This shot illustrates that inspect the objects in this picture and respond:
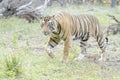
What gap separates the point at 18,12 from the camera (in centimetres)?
1428

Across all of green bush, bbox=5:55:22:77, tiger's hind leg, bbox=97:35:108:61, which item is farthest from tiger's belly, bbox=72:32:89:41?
green bush, bbox=5:55:22:77

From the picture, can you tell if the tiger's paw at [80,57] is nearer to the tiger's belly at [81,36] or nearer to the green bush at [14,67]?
the tiger's belly at [81,36]

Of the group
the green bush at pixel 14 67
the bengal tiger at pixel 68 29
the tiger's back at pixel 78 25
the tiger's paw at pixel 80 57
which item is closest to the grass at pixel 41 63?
the green bush at pixel 14 67

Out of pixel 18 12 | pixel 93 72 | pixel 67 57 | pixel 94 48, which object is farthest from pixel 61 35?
pixel 18 12

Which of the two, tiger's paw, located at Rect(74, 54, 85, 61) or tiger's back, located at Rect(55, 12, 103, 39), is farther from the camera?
tiger's paw, located at Rect(74, 54, 85, 61)

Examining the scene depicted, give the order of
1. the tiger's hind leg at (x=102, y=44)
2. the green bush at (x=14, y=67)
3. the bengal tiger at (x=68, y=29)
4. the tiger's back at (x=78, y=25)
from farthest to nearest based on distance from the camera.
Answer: the tiger's hind leg at (x=102, y=44), the tiger's back at (x=78, y=25), the bengal tiger at (x=68, y=29), the green bush at (x=14, y=67)

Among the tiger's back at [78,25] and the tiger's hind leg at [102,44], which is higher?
the tiger's back at [78,25]

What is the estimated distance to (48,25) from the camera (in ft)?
25.6

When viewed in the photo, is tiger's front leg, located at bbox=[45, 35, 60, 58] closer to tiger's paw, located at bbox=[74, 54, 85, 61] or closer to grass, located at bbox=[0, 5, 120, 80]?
grass, located at bbox=[0, 5, 120, 80]

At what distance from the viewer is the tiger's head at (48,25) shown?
7738mm

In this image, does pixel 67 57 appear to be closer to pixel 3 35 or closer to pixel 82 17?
pixel 82 17

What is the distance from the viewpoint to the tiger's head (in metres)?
7.74

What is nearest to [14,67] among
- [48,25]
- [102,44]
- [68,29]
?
[48,25]

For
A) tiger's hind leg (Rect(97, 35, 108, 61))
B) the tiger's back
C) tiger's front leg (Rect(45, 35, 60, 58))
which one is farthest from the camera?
tiger's hind leg (Rect(97, 35, 108, 61))
